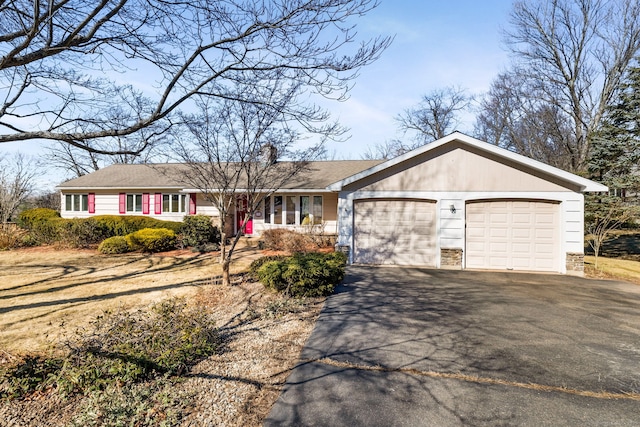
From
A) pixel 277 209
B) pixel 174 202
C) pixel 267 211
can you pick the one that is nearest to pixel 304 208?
pixel 277 209

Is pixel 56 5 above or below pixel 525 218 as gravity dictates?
above

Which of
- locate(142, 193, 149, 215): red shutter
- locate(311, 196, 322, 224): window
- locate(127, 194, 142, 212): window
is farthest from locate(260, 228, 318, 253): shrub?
locate(127, 194, 142, 212): window

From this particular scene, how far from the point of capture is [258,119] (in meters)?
7.42

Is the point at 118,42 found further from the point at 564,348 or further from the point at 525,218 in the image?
the point at 525,218

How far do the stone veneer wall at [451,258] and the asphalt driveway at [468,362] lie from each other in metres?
2.81

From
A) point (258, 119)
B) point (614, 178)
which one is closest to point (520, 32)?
point (614, 178)

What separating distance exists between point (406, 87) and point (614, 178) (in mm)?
10874

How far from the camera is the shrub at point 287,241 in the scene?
44.5ft

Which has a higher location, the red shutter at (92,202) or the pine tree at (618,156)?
the pine tree at (618,156)

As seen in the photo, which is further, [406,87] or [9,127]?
[406,87]

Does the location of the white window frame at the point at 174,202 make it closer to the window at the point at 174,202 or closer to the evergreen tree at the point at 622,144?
the window at the point at 174,202

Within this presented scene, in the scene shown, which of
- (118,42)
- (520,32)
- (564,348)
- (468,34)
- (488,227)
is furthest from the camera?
(520,32)

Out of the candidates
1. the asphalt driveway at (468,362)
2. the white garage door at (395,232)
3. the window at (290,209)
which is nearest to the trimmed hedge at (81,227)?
the window at (290,209)

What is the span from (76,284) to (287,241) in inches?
293
